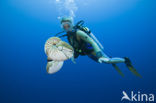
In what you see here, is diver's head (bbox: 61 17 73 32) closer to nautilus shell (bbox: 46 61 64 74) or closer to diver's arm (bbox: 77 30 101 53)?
diver's arm (bbox: 77 30 101 53)

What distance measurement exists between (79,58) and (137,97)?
168 centimetres

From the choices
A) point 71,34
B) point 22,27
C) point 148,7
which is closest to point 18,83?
point 22,27

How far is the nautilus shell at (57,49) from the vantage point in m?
3.31

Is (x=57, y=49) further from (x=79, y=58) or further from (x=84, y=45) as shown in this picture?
(x=79, y=58)

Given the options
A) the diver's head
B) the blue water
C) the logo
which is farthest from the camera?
the blue water

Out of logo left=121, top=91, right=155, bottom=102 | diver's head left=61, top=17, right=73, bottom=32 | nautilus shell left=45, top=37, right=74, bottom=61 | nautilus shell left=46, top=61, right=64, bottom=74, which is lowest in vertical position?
logo left=121, top=91, right=155, bottom=102

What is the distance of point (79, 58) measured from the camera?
181 inches

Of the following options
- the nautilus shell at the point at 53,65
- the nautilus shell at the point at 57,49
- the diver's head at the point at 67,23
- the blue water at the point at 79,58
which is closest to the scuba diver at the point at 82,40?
the diver's head at the point at 67,23

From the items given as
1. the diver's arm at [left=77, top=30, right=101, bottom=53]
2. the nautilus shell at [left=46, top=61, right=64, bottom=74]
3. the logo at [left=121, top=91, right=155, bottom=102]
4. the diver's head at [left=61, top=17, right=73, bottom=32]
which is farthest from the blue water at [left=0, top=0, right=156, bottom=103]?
the diver's arm at [left=77, top=30, right=101, bottom=53]

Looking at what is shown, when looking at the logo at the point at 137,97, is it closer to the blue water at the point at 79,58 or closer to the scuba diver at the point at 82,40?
the blue water at the point at 79,58

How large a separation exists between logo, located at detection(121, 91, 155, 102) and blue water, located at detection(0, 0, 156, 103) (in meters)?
0.09

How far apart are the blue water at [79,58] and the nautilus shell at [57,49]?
1031 mm

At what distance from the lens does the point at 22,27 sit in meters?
4.89

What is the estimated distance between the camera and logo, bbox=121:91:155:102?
12.5 feet
